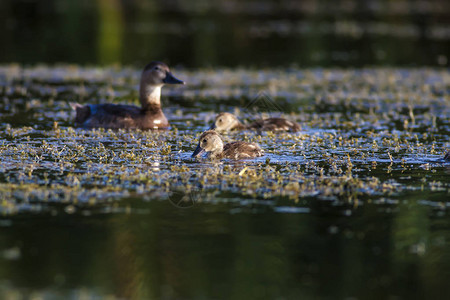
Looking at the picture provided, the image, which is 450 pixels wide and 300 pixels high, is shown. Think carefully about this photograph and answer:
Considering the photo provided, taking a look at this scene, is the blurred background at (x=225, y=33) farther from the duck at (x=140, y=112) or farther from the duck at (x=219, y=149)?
the duck at (x=219, y=149)

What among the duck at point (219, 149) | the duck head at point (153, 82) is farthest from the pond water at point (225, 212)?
the duck head at point (153, 82)

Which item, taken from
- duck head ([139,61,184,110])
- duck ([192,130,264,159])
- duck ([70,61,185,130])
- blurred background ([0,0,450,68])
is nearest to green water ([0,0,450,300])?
duck ([192,130,264,159])

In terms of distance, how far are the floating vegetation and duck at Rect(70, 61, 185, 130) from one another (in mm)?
366

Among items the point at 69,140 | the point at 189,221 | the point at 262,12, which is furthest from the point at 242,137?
the point at 262,12

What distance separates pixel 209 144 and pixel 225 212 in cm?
324

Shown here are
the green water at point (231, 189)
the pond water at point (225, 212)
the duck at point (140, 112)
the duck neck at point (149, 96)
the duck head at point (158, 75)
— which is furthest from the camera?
the duck head at point (158, 75)

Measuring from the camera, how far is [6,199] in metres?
9.15

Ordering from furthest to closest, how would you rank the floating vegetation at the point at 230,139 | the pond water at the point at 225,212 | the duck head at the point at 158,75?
the duck head at the point at 158,75, the floating vegetation at the point at 230,139, the pond water at the point at 225,212

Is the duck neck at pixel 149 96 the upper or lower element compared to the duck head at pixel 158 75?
lower

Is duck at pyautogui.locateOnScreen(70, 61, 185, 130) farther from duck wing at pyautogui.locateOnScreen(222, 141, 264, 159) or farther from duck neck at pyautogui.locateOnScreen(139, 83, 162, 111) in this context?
duck wing at pyautogui.locateOnScreen(222, 141, 264, 159)

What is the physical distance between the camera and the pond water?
6.93 meters

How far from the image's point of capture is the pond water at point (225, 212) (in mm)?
6926

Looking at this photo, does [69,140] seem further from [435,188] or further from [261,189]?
[435,188]

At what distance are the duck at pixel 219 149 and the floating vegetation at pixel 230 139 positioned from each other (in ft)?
0.72
